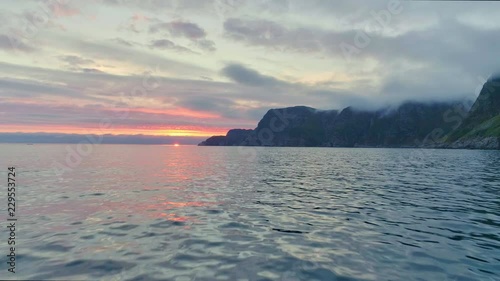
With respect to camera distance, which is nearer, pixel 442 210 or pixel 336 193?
pixel 442 210

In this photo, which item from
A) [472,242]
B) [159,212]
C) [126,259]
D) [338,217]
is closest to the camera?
[126,259]

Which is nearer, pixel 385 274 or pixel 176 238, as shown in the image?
pixel 385 274

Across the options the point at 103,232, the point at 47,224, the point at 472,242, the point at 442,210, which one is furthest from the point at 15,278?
the point at 442,210

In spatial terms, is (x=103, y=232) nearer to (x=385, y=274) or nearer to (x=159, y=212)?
(x=159, y=212)

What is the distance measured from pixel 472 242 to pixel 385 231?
4703 millimetres

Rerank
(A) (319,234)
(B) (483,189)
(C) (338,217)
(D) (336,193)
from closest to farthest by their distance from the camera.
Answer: (A) (319,234), (C) (338,217), (D) (336,193), (B) (483,189)

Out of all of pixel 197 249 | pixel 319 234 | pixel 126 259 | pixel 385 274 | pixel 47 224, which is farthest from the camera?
pixel 47 224

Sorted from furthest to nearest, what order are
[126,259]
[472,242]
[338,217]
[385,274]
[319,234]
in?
[338,217]
[319,234]
[472,242]
[126,259]
[385,274]

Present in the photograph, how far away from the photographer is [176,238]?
18734 mm

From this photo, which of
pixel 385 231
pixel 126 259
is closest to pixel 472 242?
pixel 385 231

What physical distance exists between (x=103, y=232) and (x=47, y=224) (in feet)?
16.6

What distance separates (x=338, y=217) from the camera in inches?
963

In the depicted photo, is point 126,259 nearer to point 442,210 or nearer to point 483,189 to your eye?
point 442,210

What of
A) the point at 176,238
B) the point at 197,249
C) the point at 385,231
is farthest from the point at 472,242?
the point at 176,238
